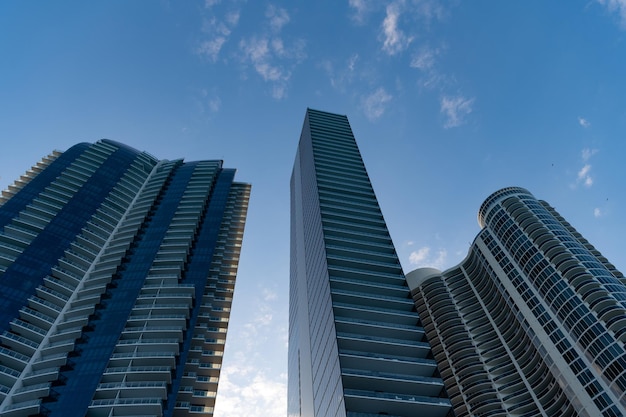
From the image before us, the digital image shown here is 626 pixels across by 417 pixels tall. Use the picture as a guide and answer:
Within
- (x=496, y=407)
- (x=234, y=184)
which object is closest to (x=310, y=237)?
(x=496, y=407)

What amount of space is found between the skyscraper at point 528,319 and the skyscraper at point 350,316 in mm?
38607

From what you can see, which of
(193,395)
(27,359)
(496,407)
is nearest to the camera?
(27,359)

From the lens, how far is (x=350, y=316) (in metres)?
75.4

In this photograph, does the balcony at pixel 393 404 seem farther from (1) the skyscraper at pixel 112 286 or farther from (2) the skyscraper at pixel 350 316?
(1) the skyscraper at pixel 112 286

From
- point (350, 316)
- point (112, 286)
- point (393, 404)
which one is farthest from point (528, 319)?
point (112, 286)

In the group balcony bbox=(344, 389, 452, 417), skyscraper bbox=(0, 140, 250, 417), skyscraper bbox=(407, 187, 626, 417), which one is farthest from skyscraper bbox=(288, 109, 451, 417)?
skyscraper bbox=(407, 187, 626, 417)

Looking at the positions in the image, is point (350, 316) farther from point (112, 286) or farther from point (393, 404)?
point (112, 286)

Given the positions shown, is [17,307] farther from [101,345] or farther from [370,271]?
[370,271]

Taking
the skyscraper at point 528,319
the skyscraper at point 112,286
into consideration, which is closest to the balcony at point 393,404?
the skyscraper at point 112,286

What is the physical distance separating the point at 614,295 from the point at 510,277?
27.4 m

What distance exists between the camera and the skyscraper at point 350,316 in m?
62.3

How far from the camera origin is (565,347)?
319ft

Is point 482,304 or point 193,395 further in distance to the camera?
point 482,304

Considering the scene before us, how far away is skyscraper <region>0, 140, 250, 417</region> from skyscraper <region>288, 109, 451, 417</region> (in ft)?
73.8
